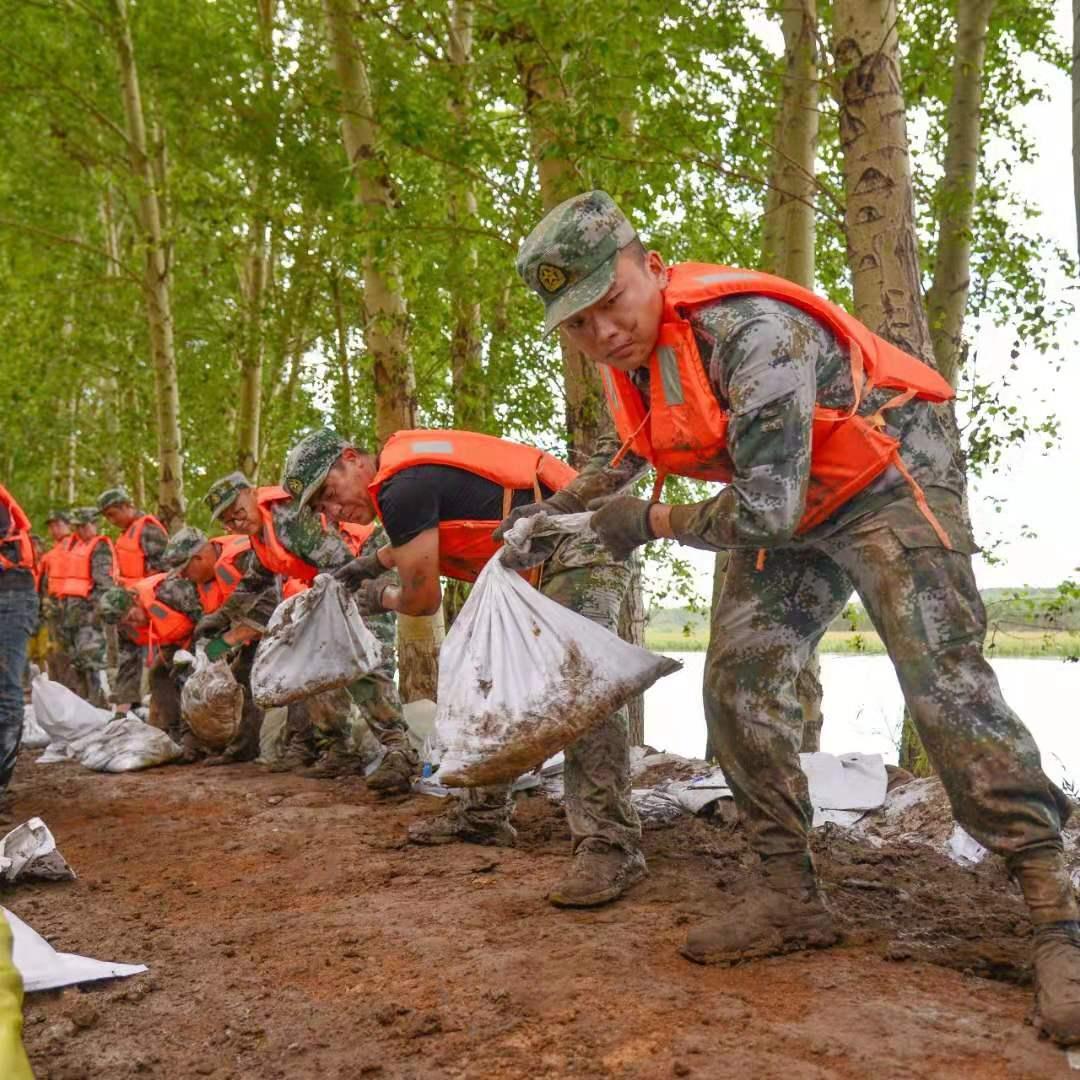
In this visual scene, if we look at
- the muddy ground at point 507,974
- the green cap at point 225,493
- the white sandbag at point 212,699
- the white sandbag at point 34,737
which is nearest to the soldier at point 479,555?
the muddy ground at point 507,974

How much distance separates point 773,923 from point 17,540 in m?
4.16

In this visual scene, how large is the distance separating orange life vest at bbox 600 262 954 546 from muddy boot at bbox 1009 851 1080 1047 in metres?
0.74

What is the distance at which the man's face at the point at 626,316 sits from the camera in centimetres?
265

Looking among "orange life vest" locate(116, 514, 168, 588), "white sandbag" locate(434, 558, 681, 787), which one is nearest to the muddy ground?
"white sandbag" locate(434, 558, 681, 787)

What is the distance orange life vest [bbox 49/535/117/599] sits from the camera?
39.3 ft

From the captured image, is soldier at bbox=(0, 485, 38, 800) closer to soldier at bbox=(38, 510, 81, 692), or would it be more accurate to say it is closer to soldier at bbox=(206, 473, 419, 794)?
soldier at bbox=(206, 473, 419, 794)

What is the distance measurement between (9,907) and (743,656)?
2754 mm

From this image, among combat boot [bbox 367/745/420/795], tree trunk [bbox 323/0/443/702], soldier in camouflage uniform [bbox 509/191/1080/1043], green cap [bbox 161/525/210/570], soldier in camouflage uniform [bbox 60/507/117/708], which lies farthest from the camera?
soldier in camouflage uniform [bbox 60/507/117/708]

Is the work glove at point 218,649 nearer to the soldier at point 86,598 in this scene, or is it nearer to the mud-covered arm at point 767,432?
the mud-covered arm at point 767,432

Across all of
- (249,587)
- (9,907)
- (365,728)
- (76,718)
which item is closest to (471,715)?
(9,907)

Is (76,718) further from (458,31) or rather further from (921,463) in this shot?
(921,463)

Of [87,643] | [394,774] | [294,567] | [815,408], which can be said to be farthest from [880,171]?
[87,643]

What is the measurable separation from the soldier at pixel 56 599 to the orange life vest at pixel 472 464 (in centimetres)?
835

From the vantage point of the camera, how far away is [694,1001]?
8.11 ft
